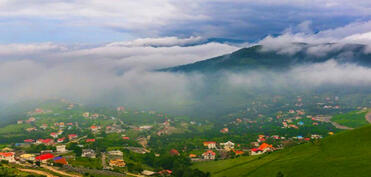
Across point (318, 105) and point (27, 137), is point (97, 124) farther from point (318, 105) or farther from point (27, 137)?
point (318, 105)

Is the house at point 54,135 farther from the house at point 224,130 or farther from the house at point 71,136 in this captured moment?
the house at point 224,130

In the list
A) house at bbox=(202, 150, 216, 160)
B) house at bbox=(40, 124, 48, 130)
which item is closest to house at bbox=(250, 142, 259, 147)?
house at bbox=(202, 150, 216, 160)

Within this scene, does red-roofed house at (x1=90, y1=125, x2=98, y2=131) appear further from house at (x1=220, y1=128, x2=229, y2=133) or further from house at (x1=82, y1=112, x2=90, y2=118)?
house at (x1=220, y1=128, x2=229, y2=133)

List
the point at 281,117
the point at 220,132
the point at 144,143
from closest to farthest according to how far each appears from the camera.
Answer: the point at 144,143 → the point at 220,132 → the point at 281,117

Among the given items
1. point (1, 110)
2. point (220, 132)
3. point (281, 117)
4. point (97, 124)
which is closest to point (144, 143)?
point (220, 132)

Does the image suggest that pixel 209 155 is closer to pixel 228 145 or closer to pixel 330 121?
pixel 228 145
